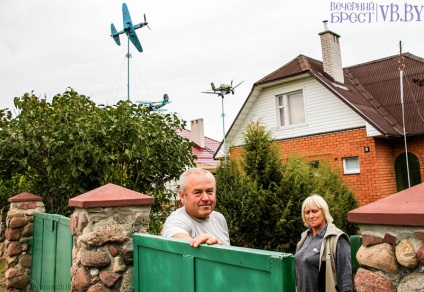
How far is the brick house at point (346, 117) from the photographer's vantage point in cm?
1154

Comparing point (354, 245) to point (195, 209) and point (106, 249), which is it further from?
point (106, 249)

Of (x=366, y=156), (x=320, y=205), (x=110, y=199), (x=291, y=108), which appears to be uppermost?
(x=291, y=108)

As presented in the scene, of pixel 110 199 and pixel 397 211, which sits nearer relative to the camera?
pixel 397 211

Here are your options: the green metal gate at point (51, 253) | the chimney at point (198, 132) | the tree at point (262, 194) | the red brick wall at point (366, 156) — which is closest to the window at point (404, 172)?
the red brick wall at point (366, 156)

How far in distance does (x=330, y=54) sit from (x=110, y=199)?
39.2 ft

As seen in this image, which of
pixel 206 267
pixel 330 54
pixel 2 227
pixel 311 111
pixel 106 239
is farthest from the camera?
pixel 330 54

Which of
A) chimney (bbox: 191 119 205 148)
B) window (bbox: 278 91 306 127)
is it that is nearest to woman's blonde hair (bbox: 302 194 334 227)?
window (bbox: 278 91 306 127)

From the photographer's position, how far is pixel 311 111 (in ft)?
42.0

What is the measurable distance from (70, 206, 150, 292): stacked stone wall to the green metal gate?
0.64 m

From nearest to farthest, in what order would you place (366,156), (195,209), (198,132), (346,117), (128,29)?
(195,209) < (366,156) < (346,117) < (128,29) < (198,132)

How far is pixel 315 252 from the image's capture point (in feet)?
10.3

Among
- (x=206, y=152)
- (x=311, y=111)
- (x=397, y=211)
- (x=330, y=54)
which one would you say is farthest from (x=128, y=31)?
(x=206, y=152)

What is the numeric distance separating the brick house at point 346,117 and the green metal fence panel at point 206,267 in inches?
350

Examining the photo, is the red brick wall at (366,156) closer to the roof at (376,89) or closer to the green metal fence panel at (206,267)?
the roof at (376,89)
